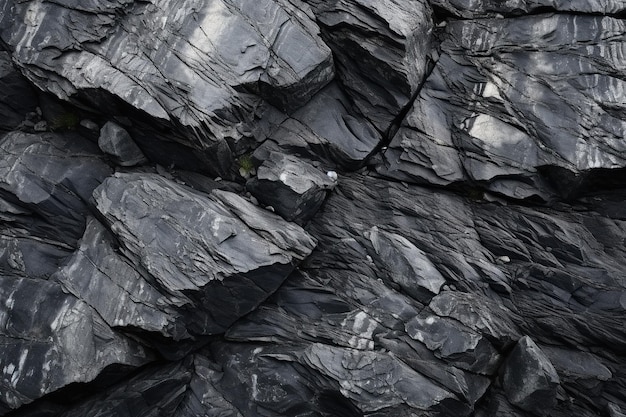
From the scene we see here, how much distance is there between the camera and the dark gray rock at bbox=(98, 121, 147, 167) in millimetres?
12570

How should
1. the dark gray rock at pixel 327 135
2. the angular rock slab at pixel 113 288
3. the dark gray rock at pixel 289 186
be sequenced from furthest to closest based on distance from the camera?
1. the dark gray rock at pixel 327 135
2. the dark gray rock at pixel 289 186
3. the angular rock slab at pixel 113 288

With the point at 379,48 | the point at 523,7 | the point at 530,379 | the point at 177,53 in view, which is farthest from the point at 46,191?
the point at 523,7

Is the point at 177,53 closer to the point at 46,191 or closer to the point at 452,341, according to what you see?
the point at 46,191

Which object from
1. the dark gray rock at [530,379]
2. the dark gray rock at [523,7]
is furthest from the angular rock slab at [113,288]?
the dark gray rock at [523,7]

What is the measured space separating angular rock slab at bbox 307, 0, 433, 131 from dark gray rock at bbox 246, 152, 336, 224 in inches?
79.5

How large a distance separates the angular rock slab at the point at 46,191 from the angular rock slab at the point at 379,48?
18.9 ft

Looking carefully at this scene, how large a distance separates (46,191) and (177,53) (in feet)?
13.2

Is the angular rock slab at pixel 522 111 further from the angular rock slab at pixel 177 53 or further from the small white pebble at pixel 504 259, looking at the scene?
the angular rock slab at pixel 177 53

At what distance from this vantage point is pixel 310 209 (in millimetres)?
12688

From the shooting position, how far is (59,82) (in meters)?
12.5

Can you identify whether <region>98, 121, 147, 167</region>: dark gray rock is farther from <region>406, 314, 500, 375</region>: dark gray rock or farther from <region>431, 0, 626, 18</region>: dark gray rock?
<region>431, 0, 626, 18</region>: dark gray rock

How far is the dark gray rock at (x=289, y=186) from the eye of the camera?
12273mm

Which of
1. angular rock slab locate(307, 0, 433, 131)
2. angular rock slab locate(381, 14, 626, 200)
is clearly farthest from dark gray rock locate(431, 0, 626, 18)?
angular rock slab locate(307, 0, 433, 131)

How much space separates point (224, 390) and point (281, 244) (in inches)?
125
